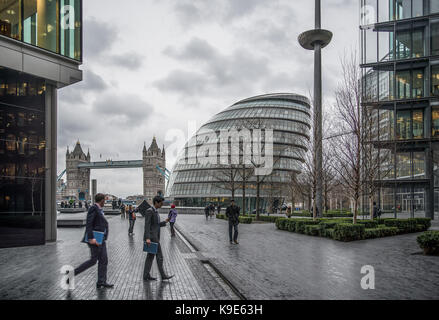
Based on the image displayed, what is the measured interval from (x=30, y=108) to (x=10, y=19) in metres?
3.93

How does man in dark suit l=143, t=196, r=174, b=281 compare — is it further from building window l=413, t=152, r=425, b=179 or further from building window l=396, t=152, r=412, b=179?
building window l=413, t=152, r=425, b=179

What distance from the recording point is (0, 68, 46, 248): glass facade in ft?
53.2

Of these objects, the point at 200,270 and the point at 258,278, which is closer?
the point at 258,278

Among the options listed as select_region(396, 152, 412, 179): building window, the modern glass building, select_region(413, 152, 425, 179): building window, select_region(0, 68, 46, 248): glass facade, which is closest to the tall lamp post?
select_region(396, 152, 412, 179): building window

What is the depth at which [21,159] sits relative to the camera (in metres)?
16.8

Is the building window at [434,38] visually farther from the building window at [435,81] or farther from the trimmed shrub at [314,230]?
the trimmed shrub at [314,230]

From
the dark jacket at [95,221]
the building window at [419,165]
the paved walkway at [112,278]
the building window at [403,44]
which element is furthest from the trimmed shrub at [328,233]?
the building window at [403,44]

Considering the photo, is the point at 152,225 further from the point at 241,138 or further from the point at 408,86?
the point at 241,138

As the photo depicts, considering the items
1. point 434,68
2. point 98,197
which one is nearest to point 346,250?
point 98,197

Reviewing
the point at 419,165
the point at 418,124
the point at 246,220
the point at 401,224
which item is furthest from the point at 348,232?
the point at 418,124
